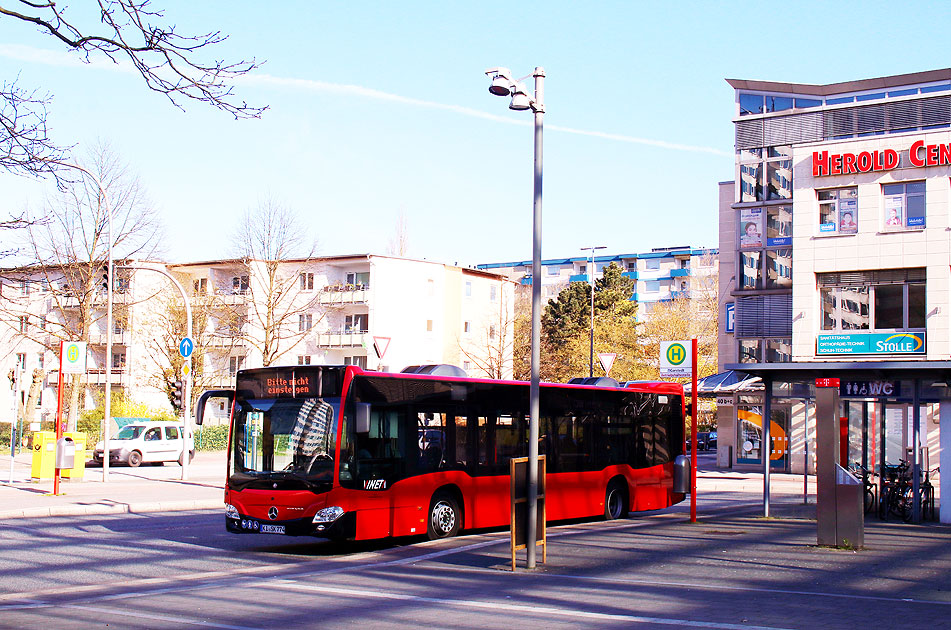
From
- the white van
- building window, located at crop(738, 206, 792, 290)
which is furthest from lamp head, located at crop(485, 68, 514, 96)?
building window, located at crop(738, 206, 792, 290)

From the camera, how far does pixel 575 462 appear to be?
65.5 feet

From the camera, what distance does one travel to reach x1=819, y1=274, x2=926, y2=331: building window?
33.5m

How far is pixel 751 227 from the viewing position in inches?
1821

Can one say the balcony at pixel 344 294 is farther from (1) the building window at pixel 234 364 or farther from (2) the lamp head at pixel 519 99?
(2) the lamp head at pixel 519 99

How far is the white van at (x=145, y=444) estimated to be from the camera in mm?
39906

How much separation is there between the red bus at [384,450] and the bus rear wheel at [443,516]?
0.8 inches

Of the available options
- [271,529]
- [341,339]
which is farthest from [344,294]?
[271,529]

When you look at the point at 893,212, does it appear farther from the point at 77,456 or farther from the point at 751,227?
the point at 77,456

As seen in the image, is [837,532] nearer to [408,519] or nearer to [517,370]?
[408,519]

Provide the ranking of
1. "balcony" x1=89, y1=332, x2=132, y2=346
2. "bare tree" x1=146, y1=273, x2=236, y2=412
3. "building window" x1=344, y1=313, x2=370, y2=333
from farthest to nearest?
"building window" x1=344, y1=313, x2=370, y2=333 < "balcony" x1=89, y1=332, x2=132, y2=346 < "bare tree" x1=146, y1=273, x2=236, y2=412

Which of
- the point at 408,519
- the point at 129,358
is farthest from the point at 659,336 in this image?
the point at 408,519

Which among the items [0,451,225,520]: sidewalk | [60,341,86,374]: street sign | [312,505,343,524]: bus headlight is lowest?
[0,451,225,520]: sidewalk

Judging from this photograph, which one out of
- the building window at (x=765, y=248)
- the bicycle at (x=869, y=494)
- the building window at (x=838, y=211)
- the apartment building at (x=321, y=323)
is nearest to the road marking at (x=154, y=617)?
the bicycle at (x=869, y=494)

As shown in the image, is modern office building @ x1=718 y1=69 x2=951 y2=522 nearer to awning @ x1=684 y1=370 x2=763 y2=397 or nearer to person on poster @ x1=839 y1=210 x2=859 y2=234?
person on poster @ x1=839 y1=210 x2=859 y2=234
